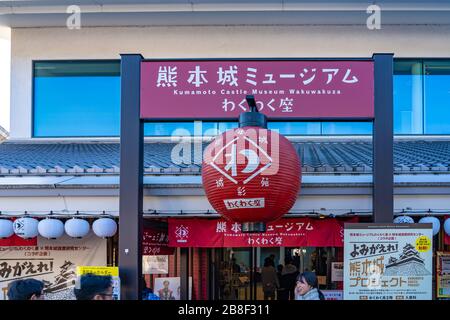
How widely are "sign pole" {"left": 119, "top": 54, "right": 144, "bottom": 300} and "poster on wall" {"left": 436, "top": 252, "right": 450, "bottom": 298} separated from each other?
18.3 feet

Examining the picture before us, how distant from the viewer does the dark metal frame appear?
6570mm

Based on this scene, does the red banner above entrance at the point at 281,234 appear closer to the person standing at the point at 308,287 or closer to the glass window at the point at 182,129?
the person standing at the point at 308,287

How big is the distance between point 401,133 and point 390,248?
5831 mm

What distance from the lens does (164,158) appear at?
910cm

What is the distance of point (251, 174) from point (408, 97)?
24.7 feet

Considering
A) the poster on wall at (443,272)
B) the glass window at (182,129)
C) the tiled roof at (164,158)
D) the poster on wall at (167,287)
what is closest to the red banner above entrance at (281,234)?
the tiled roof at (164,158)

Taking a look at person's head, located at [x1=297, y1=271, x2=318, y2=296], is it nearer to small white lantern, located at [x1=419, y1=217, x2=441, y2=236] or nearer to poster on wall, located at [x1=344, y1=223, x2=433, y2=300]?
poster on wall, located at [x1=344, y1=223, x2=433, y2=300]

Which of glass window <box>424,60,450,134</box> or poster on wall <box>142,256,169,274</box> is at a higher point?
glass window <box>424,60,450,134</box>

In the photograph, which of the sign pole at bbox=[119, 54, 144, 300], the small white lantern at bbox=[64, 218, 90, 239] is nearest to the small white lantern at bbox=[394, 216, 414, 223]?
the sign pole at bbox=[119, 54, 144, 300]

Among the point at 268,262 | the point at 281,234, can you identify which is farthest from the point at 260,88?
the point at 268,262

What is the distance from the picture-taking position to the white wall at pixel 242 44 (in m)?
11.1

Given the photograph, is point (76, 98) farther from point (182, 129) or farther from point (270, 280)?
point (270, 280)
